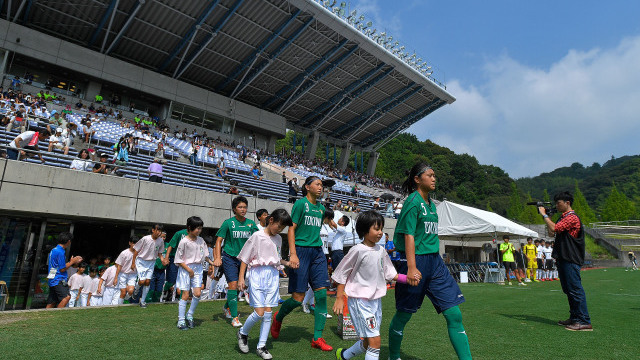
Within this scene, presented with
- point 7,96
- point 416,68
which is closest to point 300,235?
point 7,96

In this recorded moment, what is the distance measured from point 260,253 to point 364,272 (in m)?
1.42

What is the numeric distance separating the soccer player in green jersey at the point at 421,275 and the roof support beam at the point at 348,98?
31.6m

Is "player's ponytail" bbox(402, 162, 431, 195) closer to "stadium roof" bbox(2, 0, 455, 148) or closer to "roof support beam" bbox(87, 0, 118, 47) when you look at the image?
"stadium roof" bbox(2, 0, 455, 148)

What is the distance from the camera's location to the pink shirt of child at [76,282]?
839cm

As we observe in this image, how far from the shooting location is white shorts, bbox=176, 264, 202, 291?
217 inches

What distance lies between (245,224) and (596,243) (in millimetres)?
39935

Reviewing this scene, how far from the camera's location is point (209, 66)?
97.1 ft

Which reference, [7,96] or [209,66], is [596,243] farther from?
[7,96]

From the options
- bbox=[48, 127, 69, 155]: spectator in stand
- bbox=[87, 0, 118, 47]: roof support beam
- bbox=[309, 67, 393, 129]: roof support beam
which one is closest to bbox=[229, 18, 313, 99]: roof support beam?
bbox=[309, 67, 393, 129]: roof support beam

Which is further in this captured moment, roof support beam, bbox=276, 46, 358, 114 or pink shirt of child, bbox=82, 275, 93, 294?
roof support beam, bbox=276, 46, 358, 114

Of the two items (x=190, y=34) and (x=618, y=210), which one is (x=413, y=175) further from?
(x=618, y=210)

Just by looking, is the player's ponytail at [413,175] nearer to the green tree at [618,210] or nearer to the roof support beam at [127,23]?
the roof support beam at [127,23]

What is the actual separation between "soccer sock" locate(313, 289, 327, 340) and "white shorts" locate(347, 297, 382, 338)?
3.66ft

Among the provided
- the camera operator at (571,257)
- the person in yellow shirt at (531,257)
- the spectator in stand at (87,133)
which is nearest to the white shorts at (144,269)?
the camera operator at (571,257)
